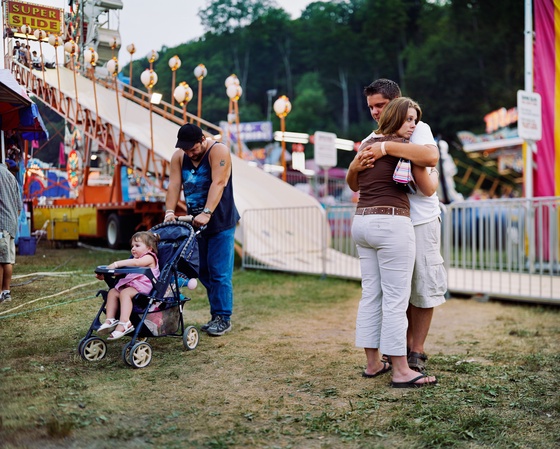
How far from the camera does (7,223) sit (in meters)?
5.55

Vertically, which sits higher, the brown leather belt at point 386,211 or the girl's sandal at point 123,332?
the brown leather belt at point 386,211

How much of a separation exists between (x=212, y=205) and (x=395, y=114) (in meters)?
1.67

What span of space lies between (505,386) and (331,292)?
14.7 feet

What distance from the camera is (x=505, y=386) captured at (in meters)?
3.67

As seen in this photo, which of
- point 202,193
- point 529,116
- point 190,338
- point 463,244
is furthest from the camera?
point 529,116

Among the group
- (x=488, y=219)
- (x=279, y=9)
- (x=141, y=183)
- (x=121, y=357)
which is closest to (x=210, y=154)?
(x=121, y=357)

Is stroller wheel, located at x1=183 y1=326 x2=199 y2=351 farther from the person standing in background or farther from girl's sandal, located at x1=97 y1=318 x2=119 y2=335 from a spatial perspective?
A: the person standing in background

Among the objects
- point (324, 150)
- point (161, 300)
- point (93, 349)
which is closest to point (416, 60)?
point (324, 150)

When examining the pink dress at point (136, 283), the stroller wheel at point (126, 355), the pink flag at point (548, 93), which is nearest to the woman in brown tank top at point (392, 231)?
the pink dress at point (136, 283)

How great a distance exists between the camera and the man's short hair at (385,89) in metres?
3.83

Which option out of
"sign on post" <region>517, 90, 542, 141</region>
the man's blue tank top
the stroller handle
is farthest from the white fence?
the stroller handle

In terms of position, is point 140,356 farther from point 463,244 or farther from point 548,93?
point 548,93

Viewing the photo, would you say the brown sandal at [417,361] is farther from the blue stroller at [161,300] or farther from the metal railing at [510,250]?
the metal railing at [510,250]

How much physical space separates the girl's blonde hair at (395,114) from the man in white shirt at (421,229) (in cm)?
12
